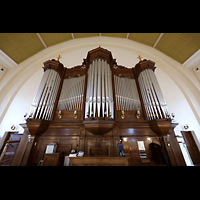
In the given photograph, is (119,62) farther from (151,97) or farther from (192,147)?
(192,147)

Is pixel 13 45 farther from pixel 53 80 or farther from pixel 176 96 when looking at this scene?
pixel 176 96

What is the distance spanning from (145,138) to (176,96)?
387 centimetres

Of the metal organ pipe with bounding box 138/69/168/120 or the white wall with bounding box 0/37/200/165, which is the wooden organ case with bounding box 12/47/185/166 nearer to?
the metal organ pipe with bounding box 138/69/168/120

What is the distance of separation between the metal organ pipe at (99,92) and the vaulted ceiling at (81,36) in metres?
4.36

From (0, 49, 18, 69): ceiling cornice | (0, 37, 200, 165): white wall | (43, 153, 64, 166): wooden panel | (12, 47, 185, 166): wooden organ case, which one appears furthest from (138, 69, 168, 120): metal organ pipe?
(0, 49, 18, 69): ceiling cornice

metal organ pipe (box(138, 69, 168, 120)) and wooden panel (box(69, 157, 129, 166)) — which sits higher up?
metal organ pipe (box(138, 69, 168, 120))

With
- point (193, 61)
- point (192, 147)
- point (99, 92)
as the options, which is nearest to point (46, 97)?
point (99, 92)

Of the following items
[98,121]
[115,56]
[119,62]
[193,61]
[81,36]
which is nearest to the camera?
[98,121]

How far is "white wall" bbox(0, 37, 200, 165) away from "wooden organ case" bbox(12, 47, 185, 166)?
2.37 metres

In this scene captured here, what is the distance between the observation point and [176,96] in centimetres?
548

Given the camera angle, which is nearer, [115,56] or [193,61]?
[193,61]

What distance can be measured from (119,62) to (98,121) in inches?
210

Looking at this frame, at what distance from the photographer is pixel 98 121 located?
295 centimetres

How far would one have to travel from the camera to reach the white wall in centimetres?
495
